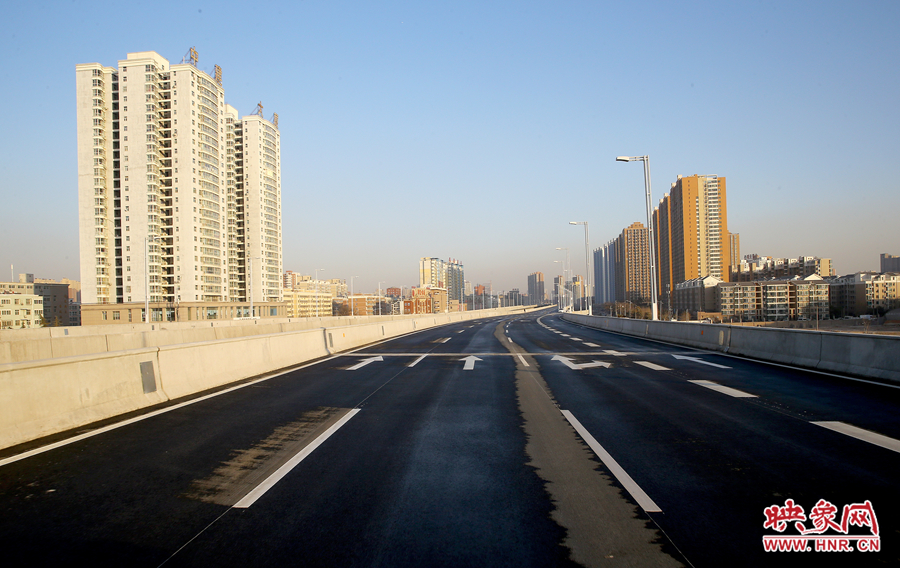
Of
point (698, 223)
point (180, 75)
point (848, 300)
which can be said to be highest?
point (180, 75)

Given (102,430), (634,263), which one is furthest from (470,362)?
(634,263)

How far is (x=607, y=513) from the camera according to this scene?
3861 millimetres

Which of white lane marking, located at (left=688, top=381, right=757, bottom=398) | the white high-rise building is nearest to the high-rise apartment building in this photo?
the white high-rise building

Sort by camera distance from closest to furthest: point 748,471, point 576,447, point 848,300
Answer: point 748,471 → point 576,447 → point 848,300

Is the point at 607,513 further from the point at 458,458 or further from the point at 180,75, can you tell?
the point at 180,75

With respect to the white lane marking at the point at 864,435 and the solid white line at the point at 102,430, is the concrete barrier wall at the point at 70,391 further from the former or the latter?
the white lane marking at the point at 864,435

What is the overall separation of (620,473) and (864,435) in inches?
139

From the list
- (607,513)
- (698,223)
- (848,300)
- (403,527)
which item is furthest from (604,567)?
(698,223)

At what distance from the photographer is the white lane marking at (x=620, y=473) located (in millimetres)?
4004

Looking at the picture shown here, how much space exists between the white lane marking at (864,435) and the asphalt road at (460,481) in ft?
0.17

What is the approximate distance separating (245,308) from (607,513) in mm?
119054

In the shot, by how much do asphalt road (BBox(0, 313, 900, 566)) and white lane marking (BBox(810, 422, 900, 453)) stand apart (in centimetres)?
5

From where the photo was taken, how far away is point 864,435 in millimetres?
5941

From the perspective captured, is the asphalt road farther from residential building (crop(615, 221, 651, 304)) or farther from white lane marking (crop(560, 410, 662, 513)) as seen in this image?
residential building (crop(615, 221, 651, 304))
